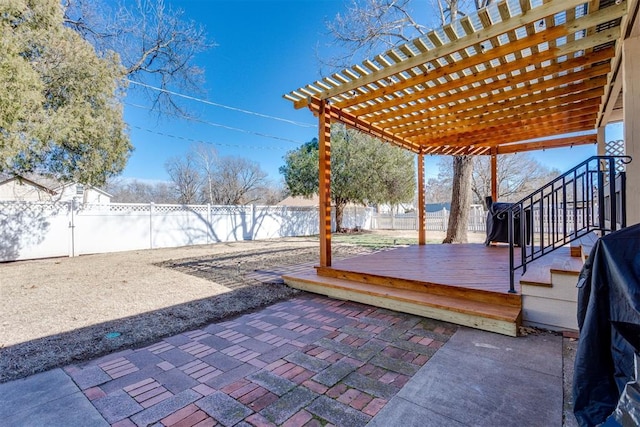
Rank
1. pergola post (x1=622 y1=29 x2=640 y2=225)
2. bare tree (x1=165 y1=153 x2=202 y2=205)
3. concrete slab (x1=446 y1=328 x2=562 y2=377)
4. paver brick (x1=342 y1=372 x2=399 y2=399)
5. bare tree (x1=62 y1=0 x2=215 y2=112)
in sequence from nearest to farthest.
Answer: paver brick (x1=342 y1=372 x2=399 y2=399), concrete slab (x1=446 y1=328 x2=562 y2=377), pergola post (x1=622 y1=29 x2=640 y2=225), bare tree (x1=62 y1=0 x2=215 y2=112), bare tree (x1=165 y1=153 x2=202 y2=205)

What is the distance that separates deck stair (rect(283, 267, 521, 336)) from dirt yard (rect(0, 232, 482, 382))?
0.54m

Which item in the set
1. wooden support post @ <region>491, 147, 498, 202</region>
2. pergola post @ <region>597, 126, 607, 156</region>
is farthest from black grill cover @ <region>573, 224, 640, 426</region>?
wooden support post @ <region>491, 147, 498, 202</region>

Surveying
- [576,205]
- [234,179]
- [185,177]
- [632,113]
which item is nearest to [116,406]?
[576,205]

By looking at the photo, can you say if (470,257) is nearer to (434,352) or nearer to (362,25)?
(434,352)

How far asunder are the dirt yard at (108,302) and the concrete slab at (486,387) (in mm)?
2117

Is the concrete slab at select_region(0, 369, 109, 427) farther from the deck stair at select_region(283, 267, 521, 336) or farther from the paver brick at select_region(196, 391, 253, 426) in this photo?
the deck stair at select_region(283, 267, 521, 336)

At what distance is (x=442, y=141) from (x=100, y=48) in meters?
9.58

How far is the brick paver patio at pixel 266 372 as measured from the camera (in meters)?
1.59

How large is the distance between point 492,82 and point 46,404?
4884 mm

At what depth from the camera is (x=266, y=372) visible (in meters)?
2.01

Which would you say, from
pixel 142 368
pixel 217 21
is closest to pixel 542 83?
pixel 142 368

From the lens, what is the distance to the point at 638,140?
236 cm

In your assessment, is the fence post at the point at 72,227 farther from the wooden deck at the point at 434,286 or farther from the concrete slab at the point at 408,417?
the concrete slab at the point at 408,417

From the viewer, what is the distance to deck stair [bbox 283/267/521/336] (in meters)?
2.61
